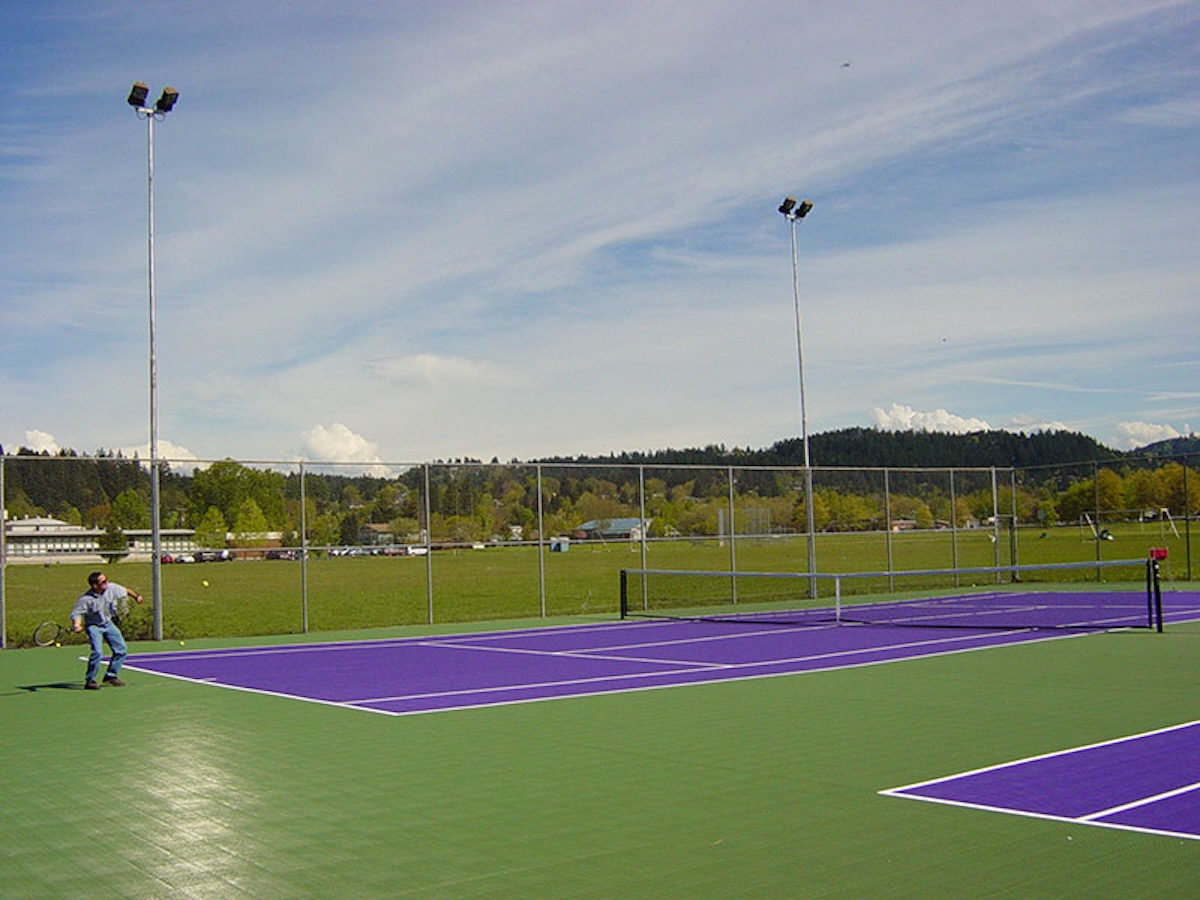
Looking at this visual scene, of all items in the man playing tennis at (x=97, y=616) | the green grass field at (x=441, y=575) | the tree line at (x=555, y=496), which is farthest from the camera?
the green grass field at (x=441, y=575)

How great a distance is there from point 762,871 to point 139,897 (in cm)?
305

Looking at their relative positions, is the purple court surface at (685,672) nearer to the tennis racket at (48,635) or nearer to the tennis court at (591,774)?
the tennis court at (591,774)

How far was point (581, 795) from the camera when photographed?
847 centimetres

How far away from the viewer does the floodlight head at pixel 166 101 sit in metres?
21.0

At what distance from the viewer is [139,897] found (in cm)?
623

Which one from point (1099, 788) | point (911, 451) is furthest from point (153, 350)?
point (911, 451)

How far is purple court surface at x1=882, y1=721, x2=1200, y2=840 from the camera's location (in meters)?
7.36

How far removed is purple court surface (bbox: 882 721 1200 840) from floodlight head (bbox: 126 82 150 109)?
17819mm

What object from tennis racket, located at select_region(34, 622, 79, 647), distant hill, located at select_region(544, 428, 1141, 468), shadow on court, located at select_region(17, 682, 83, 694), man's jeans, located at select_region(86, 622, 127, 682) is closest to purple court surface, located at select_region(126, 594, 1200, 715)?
→ man's jeans, located at select_region(86, 622, 127, 682)

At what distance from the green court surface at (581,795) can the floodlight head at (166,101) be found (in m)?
10.7

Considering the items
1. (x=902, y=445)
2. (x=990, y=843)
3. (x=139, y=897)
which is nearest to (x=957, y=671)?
(x=990, y=843)

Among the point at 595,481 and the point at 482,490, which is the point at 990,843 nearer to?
the point at 482,490

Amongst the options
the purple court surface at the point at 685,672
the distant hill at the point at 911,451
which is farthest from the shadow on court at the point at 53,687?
the distant hill at the point at 911,451

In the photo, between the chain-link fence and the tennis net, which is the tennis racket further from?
the tennis net
